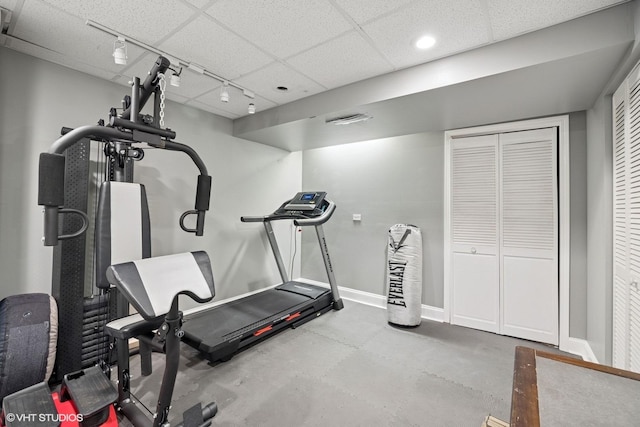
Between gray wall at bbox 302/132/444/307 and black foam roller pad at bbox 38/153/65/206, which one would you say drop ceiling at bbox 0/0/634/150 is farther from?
black foam roller pad at bbox 38/153/65/206

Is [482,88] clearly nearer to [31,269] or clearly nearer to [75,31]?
[75,31]

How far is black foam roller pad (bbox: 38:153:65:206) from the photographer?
4.65 feet

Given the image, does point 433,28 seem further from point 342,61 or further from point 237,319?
point 237,319

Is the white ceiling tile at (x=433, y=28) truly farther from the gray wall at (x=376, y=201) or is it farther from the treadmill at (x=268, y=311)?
the treadmill at (x=268, y=311)

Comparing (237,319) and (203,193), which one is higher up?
(203,193)

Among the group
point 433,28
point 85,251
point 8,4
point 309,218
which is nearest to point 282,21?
point 433,28

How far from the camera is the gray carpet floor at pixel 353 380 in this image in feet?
6.32

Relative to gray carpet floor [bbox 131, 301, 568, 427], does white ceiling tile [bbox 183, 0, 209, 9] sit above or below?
above

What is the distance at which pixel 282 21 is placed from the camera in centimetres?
195

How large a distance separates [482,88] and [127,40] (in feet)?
9.55

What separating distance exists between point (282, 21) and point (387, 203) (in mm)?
2784

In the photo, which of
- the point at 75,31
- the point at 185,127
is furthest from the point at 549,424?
the point at 185,127

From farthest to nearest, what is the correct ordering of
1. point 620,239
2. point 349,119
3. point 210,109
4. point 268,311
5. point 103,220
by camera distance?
point 210,109 → point 268,311 → point 349,119 → point 620,239 → point 103,220

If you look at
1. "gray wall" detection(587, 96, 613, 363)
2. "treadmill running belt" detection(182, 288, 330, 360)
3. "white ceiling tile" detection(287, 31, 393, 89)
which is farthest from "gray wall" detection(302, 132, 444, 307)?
"white ceiling tile" detection(287, 31, 393, 89)
